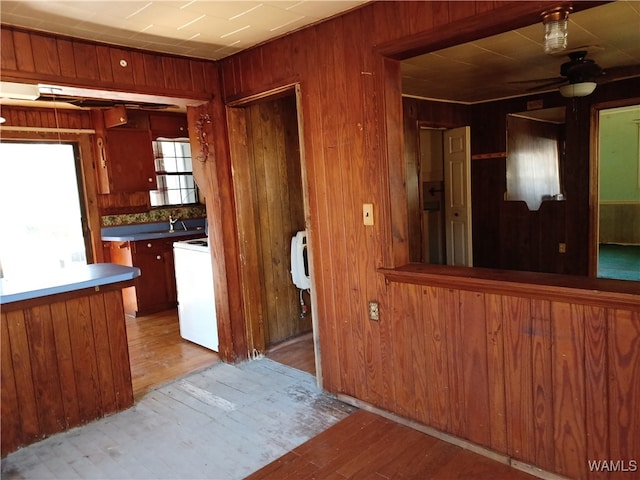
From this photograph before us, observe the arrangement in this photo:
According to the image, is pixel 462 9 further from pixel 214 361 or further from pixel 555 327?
pixel 214 361

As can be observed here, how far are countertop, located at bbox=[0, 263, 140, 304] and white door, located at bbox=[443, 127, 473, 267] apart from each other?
3.81 m

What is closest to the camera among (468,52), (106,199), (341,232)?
(341,232)

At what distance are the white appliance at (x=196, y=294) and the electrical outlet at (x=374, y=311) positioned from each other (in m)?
1.61

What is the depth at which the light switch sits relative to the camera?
2508 millimetres

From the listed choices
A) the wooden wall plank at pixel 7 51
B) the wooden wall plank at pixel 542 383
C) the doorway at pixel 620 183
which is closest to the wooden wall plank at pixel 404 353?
the wooden wall plank at pixel 542 383

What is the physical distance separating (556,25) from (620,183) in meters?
7.33

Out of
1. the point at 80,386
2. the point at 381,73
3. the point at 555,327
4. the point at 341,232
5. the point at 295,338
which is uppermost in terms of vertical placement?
the point at 381,73

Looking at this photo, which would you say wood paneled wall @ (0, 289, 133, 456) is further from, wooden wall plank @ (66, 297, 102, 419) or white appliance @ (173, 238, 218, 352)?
white appliance @ (173, 238, 218, 352)

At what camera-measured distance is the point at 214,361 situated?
3609mm

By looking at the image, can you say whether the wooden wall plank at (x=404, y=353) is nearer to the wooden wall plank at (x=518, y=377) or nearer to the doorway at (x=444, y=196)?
the wooden wall plank at (x=518, y=377)

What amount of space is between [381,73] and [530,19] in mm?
749

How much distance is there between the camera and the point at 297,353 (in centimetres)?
371

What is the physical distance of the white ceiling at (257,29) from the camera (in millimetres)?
2244

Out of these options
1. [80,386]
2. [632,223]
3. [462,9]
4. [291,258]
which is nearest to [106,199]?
[291,258]
